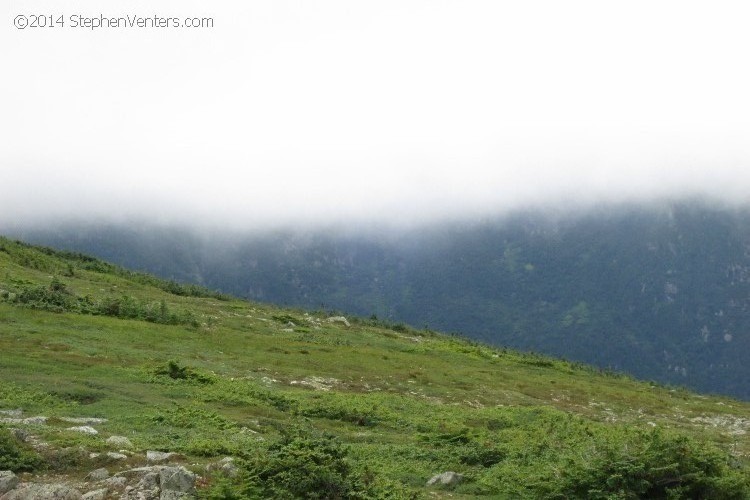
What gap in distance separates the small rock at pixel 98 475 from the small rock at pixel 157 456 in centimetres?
140

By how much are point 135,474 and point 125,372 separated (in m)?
18.8

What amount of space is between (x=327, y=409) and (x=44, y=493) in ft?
57.1

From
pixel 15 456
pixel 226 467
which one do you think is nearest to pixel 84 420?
pixel 15 456

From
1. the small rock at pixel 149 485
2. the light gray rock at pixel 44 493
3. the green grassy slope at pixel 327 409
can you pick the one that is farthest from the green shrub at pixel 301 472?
the light gray rock at pixel 44 493

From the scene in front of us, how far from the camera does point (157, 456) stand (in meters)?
18.2

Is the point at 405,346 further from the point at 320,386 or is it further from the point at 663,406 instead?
the point at 320,386

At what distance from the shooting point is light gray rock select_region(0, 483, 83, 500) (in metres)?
15.2

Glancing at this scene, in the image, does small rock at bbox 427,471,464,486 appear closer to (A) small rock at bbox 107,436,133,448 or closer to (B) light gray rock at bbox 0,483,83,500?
(A) small rock at bbox 107,436,133,448

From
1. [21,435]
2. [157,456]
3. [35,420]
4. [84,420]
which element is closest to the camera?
[157,456]

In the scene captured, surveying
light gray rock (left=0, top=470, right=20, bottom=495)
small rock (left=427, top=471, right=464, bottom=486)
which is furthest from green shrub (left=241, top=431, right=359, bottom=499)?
light gray rock (left=0, top=470, right=20, bottom=495)

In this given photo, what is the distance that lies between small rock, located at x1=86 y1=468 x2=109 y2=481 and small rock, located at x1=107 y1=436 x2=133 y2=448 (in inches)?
94.0

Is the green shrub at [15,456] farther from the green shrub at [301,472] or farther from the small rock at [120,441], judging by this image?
the green shrub at [301,472]

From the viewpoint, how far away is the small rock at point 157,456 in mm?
17938

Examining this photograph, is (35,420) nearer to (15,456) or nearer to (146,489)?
(15,456)
